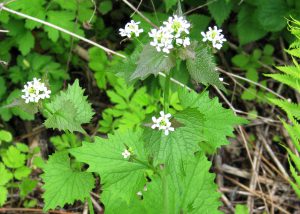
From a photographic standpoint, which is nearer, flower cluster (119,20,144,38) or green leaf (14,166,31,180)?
flower cluster (119,20,144,38)

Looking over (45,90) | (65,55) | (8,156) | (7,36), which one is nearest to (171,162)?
(45,90)

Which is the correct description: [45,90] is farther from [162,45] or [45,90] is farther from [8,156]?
[8,156]

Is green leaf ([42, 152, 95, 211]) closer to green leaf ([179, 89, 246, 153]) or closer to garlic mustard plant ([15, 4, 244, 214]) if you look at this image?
garlic mustard plant ([15, 4, 244, 214])

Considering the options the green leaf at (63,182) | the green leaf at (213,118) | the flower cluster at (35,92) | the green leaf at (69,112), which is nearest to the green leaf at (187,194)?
the green leaf at (213,118)

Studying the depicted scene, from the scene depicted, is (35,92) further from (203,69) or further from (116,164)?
(203,69)

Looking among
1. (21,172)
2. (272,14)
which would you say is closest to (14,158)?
(21,172)

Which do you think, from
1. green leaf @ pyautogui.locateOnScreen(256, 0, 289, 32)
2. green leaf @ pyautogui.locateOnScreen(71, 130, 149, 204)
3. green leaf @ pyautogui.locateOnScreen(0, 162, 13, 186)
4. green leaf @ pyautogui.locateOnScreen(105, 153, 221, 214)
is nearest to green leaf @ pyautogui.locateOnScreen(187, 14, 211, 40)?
green leaf @ pyautogui.locateOnScreen(256, 0, 289, 32)
